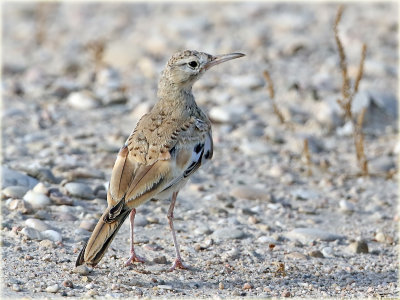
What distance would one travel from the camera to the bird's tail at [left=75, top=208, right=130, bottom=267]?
4.91 m

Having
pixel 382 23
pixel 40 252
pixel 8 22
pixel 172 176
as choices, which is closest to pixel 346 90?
pixel 172 176

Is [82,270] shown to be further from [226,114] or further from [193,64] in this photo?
[226,114]

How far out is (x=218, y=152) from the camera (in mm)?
8250

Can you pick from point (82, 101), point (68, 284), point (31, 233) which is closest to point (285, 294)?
point (68, 284)

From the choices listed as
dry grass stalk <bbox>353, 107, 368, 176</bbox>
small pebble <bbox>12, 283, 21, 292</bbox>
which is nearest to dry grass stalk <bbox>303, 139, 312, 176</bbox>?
dry grass stalk <bbox>353, 107, 368, 176</bbox>

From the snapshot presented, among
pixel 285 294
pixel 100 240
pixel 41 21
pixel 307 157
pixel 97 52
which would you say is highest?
pixel 41 21

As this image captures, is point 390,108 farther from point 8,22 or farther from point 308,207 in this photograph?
point 8,22

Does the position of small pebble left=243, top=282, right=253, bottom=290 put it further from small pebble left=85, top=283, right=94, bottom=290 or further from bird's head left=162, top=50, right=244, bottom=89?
bird's head left=162, top=50, right=244, bottom=89

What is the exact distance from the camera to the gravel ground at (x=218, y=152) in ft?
18.0

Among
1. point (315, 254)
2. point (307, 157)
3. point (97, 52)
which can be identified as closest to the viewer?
point (315, 254)

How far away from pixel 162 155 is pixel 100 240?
80 centimetres

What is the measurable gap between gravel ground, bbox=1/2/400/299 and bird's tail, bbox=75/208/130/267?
7.2 inches

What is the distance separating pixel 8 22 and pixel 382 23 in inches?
240

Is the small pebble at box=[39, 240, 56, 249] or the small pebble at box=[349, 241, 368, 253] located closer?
the small pebble at box=[39, 240, 56, 249]
